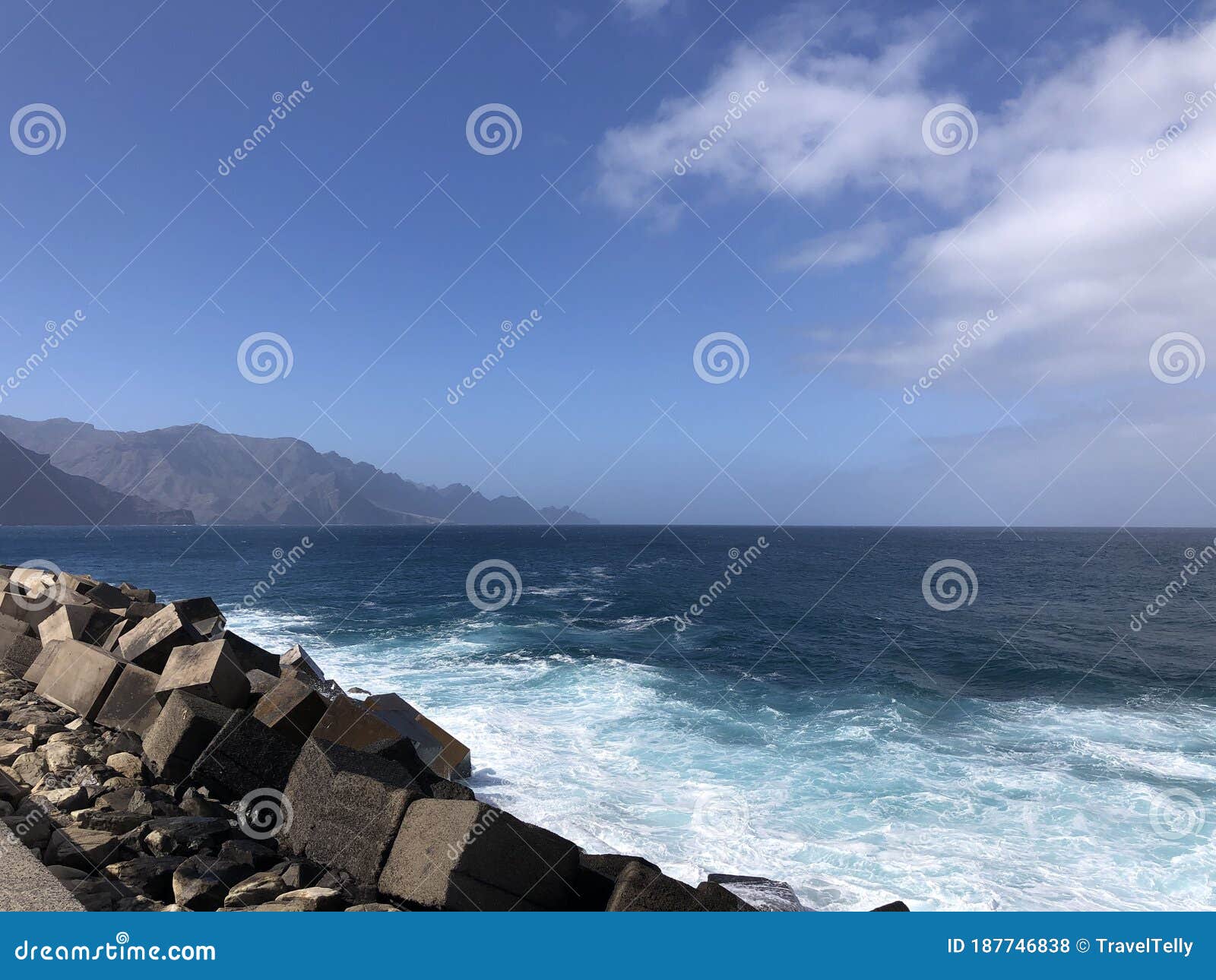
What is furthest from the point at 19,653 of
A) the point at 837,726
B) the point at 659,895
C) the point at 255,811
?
the point at 837,726

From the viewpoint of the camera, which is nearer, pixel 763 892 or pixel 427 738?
pixel 763 892

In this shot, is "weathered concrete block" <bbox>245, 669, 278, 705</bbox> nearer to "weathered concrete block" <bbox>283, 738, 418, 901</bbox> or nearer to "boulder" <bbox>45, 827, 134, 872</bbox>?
"weathered concrete block" <bbox>283, 738, 418, 901</bbox>

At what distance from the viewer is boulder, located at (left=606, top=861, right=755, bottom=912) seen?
5496 mm

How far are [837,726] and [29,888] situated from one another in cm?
1398

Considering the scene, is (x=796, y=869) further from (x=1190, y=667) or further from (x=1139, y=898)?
(x=1190, y=667)

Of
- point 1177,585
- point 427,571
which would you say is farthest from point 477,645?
point 1177,585

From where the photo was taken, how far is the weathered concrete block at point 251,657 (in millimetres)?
11086

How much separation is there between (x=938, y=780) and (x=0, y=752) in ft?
43.4

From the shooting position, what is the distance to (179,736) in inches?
301

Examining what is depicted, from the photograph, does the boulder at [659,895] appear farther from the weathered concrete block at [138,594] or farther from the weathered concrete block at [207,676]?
the weathered concrete block at [138,594]

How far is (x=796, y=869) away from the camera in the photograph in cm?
855

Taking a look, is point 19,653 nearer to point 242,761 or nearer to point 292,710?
point 292,710

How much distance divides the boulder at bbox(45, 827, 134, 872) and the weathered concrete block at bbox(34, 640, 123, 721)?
4.06 meters

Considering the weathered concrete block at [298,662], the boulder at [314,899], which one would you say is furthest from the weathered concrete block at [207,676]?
the boulder at [314,899]
